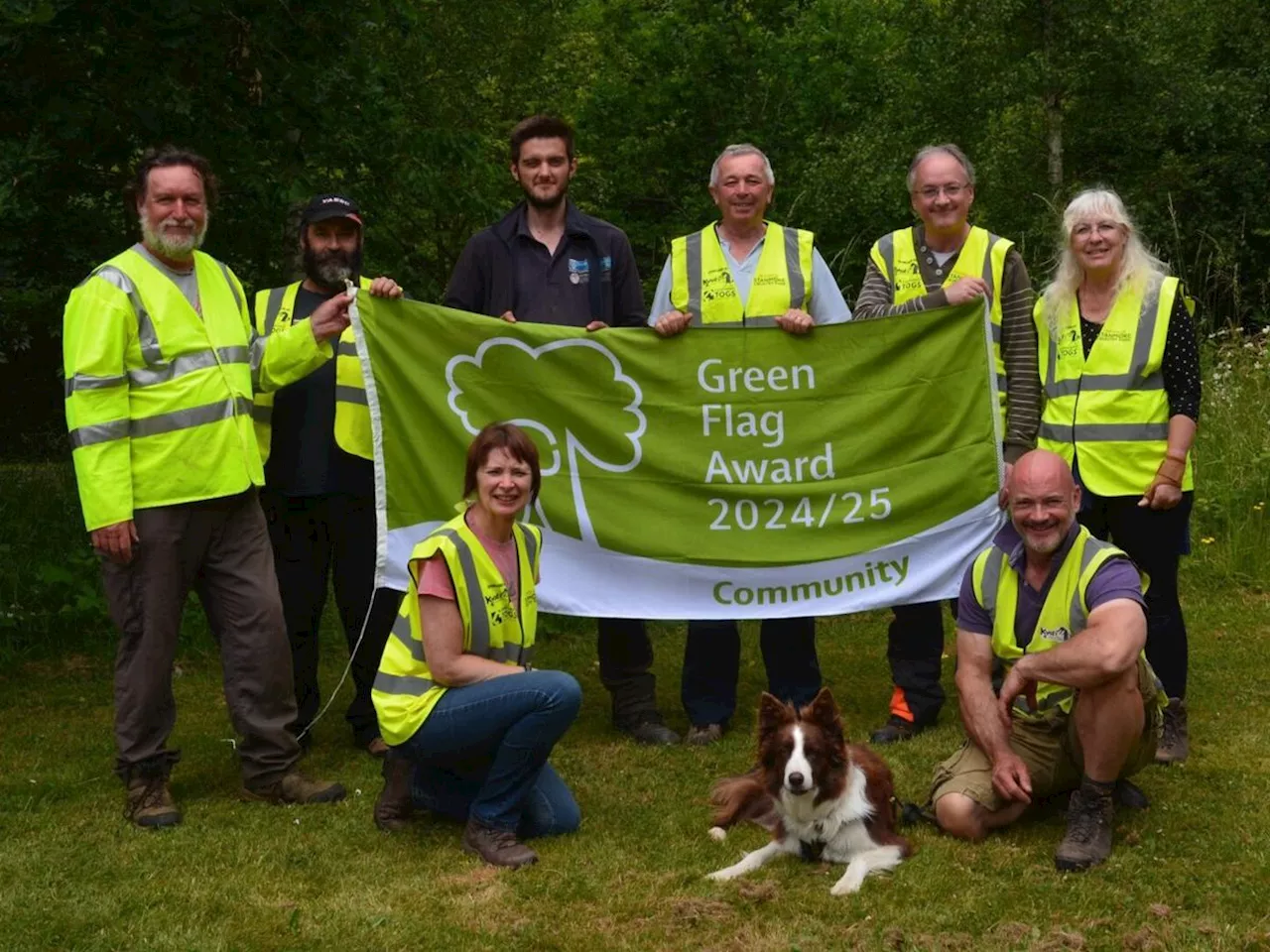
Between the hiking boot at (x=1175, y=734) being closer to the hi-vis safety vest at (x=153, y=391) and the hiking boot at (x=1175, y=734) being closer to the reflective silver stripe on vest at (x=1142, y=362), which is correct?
the reflective silver stripe on vest at (x=1142, y=362)

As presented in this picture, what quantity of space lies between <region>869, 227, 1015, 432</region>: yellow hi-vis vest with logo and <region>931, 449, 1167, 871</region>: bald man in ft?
4.43

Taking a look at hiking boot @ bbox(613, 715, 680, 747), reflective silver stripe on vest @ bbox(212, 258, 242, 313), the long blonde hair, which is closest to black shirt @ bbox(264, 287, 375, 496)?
reflective silver stripe on vest @ bbox(212, 258, 242, 313)

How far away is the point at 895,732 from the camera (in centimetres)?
639

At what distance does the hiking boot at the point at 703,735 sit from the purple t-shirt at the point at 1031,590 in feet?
5.27

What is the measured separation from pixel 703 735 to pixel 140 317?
9.55ft

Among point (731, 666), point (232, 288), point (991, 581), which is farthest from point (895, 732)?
point (232, 288)

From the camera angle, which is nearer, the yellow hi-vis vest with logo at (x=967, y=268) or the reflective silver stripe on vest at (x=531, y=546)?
the reflective silver stripe on vest at (x=531, y=546)

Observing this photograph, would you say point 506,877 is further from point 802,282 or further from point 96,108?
point 96,108

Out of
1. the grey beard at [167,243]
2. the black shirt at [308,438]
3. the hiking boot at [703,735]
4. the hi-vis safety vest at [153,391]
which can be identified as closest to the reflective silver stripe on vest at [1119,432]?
the hiking boot at [703,735]

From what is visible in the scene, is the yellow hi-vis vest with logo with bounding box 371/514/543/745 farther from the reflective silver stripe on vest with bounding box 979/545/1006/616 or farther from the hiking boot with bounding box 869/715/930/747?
the hiking boot with bounding box 869/715/930/747

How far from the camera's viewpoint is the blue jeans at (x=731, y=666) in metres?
6.57

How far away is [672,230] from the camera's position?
2436 cm

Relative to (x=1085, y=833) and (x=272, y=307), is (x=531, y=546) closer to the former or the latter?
(x=272, y=307)

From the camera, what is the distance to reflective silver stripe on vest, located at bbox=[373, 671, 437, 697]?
505 centimetres
